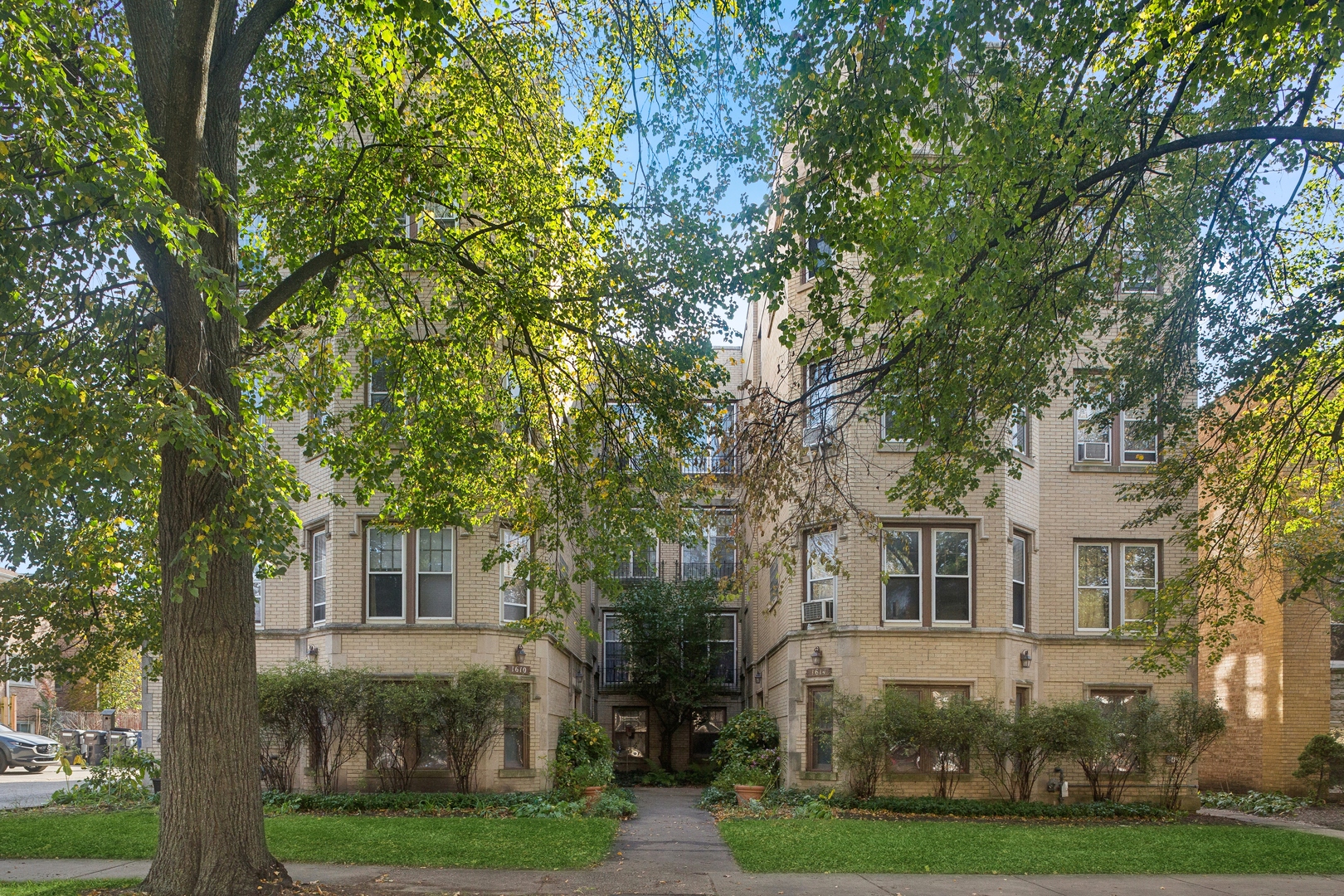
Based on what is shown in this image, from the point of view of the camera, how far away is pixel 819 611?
802 inches

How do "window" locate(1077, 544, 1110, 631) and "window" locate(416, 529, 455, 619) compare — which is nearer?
"window" locate(416, 529, 455, 619)

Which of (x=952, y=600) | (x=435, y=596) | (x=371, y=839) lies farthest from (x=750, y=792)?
(x=371, y=839)

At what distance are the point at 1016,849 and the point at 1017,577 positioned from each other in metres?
7.96

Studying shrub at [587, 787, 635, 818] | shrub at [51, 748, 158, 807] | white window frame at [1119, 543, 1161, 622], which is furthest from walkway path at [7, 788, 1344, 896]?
white window frame at [1119, 543, 1161, 622]

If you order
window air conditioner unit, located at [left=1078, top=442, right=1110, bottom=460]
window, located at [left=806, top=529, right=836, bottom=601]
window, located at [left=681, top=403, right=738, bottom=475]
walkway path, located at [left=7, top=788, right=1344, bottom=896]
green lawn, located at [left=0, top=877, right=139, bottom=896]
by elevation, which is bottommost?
walkway path, located at [left=7, top=788, right=1344, bottom=896]

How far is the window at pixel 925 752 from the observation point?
62.1ft

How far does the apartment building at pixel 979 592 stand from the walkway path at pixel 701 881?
6.32 m

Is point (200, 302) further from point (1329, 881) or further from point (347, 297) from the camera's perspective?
point (1329, 881)

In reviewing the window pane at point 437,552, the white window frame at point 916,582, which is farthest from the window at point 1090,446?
the window pane at point 437,552

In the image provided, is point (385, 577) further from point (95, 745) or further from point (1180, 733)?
point (95, 745)

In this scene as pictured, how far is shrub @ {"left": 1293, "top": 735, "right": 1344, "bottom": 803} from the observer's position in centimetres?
2259

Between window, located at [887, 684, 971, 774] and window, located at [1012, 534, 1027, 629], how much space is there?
2.17 meters

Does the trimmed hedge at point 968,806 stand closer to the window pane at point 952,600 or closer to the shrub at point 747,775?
the shrub at point 747,775

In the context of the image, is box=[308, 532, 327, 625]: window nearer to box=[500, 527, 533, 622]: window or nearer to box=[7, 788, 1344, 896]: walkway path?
box=[500, 527, 533, 622]: window
